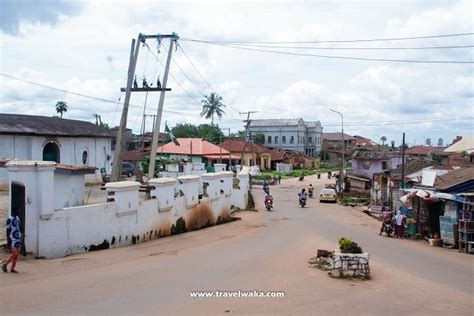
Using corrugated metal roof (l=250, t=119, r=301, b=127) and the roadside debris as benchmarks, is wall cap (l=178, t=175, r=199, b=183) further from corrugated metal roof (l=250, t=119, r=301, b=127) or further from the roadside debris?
corrugated metal roof (l=250, t=119, r=301, b=127)

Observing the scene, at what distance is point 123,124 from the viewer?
84.1 ft

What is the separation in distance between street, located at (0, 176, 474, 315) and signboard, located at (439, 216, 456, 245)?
218 cm

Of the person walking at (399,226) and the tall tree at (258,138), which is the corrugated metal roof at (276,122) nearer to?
the tall tree at (258,138)

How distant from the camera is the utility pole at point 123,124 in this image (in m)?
25.4

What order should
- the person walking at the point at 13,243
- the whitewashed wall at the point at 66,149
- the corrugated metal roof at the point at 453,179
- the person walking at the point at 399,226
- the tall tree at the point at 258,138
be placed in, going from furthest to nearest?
1. the tall tree at the point at 258,138
2. the whitewashed wall at the point at 66,149
3. the person walking at the point at 399,226
4. the corrugated metal roof at the point at 453,179
5. the person walking at the point at 13,243

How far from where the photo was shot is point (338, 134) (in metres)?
141

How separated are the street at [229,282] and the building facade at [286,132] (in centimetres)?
9133

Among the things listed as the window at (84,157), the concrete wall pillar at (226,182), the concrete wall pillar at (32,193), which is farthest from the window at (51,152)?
the concrete wall pillar at (32,193)

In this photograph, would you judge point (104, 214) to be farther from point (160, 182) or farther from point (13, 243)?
point (13, 243)

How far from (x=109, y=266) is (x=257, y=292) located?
14.0 feet

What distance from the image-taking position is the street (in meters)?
9.70

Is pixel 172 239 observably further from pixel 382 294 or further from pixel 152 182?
pixel 382 294

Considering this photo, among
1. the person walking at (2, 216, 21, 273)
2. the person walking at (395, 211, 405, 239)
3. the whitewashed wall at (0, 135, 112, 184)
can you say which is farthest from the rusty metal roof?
the person walking at (395, 211, 405, 239)

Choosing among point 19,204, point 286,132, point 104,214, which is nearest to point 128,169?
point 104,214
